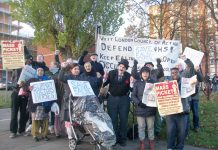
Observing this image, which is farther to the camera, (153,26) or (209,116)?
(153,26)

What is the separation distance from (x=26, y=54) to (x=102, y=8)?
66.7 ft

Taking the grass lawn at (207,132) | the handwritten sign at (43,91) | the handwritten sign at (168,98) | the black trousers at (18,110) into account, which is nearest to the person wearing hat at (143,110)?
the handwritten sign at (168,98)

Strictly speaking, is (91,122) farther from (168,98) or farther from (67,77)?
(168,98)

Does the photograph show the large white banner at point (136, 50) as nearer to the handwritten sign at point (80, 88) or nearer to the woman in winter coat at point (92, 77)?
the woman in winter coat at point (92, 77)

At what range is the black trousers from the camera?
9.80 meters

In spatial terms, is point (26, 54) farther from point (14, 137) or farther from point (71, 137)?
point (71, 137)

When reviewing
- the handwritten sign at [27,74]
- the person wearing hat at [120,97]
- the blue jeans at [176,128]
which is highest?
the handwritten sign at [27,74]

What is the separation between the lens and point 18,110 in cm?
997

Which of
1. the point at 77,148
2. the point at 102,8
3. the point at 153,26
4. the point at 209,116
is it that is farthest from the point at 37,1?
the point at 77,148

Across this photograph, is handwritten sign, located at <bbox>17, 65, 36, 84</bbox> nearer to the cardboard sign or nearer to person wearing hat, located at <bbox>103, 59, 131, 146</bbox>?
person wearing hat, located at <bbox>103, 59, 131, 146</bbox>

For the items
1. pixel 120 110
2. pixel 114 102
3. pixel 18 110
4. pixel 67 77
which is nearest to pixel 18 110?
pixel 18 110

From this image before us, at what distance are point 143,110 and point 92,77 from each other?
1.50 m

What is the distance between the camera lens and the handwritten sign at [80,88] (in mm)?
8241

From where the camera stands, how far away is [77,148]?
858 centimetres
